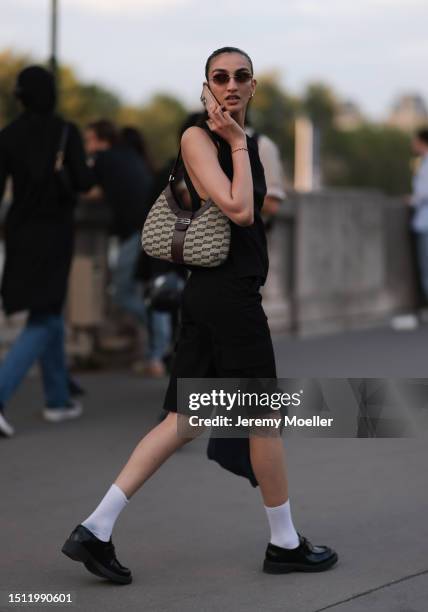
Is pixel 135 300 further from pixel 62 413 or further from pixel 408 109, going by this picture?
pixel 408 109

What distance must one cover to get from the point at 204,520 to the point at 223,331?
1115mm

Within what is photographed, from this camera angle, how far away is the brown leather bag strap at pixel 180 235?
3850 millimetres

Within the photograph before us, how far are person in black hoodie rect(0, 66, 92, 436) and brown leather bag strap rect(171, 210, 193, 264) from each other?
279 cm

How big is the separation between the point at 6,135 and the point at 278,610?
3.54 metres

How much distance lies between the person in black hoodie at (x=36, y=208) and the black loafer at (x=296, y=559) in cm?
273

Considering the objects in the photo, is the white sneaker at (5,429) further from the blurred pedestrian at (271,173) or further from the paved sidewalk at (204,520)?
the blurred pedestrian at (271,173)

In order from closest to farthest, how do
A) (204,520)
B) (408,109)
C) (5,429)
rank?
1. (204,520)
2. (5,429)
3. (408,109)

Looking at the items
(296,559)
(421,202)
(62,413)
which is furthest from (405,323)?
(296,559)

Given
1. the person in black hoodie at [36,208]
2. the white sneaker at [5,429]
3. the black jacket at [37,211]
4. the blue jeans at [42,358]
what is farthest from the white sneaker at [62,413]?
the black jacket at [37,211]

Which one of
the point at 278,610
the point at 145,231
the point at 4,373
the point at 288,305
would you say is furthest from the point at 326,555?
the point at 288,305

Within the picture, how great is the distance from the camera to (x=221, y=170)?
382cm

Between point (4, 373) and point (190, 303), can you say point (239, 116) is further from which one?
point (4, 373)

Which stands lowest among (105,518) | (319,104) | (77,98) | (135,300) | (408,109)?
(408,109)

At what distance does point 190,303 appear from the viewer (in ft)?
13.0
